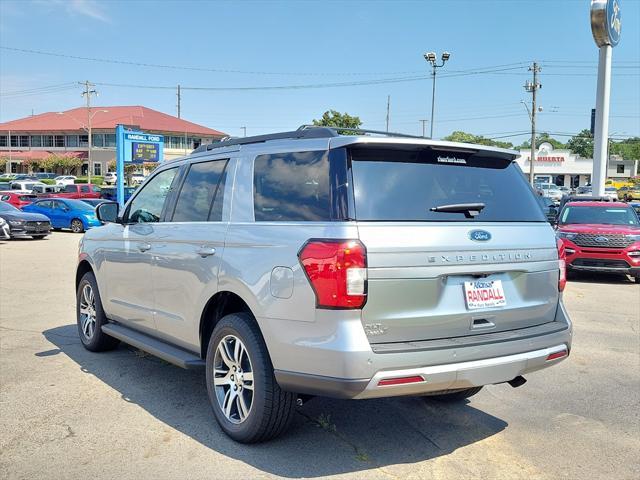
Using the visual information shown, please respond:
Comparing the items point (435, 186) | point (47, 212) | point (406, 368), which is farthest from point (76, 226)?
point (406, 368)

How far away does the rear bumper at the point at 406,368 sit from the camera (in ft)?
11.1

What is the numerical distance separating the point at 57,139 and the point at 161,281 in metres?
84.5

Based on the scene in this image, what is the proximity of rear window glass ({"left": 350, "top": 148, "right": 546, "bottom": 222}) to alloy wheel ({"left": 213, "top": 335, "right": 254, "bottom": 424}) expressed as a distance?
4.38 feet

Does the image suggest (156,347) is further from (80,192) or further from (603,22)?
(80,192)

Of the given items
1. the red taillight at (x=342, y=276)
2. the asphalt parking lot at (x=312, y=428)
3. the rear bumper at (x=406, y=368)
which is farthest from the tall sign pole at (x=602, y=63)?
the red taillight at (x=342, y=276)

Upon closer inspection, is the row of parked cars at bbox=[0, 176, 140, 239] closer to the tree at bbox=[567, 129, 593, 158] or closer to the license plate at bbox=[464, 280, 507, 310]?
the license plate at bbox=[464, 280, 507, 310]

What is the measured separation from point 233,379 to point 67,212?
23183 mm

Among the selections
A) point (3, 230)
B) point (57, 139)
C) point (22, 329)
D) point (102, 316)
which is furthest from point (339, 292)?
point (57, 139)

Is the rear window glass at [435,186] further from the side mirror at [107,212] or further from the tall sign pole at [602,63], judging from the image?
the tall sign pole at [602,63]

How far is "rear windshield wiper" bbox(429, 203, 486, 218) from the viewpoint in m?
3.79

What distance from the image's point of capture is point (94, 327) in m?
6.37

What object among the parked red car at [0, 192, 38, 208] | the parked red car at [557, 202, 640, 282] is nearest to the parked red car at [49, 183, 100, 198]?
the parked red car at [0, 192, 38, 208]

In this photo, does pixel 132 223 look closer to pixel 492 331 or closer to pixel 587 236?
pixel 492 331

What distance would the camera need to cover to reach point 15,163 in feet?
265
